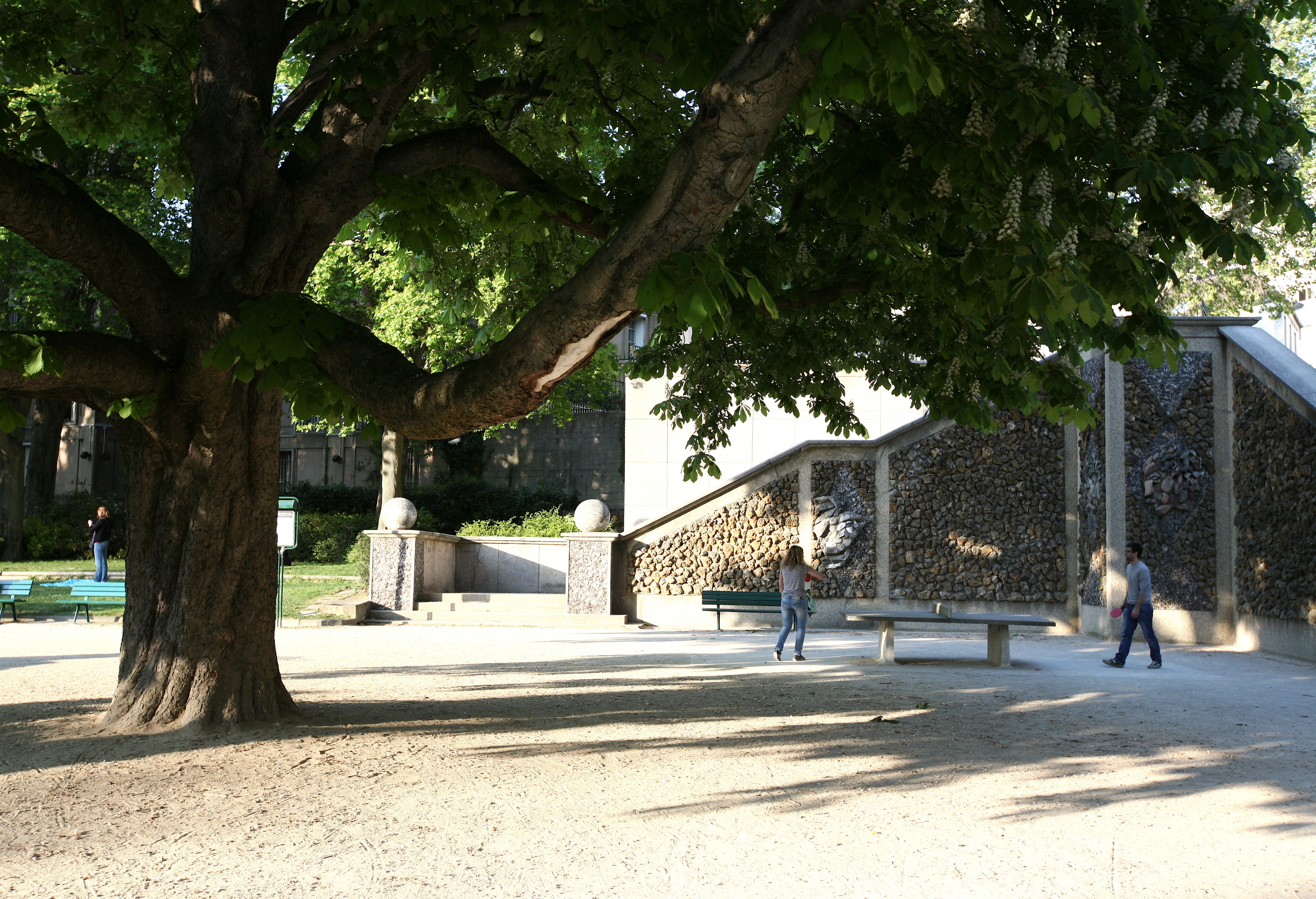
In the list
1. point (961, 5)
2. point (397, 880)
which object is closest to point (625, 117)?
point (961, 5)

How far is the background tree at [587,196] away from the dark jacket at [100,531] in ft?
41.6

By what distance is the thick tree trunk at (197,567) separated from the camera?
6.80m

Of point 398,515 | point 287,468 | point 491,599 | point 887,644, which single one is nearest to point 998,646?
point 887,644

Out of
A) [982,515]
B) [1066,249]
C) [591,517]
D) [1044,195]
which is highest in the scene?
[1044,195]

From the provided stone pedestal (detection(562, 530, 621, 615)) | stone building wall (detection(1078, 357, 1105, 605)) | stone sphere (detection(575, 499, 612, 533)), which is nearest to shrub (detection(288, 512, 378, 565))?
stone sphere (detection(575, 499, 612, 533))

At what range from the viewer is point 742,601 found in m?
16.9

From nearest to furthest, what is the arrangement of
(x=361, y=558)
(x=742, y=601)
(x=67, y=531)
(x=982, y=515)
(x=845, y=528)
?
(x=742, y=601)
(x=982, y=515)
(x=845, y=528)
(x=361, y=558)
(x=67, y=531)

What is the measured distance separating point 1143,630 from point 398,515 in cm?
1213

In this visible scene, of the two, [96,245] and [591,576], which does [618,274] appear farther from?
[591,576]

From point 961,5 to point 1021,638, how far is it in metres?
13.1

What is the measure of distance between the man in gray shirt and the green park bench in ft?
18.7

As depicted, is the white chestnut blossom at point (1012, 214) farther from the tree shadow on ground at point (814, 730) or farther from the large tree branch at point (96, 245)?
the large tree branch at point (96, 245)

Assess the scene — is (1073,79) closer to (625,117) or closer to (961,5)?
(961,5)

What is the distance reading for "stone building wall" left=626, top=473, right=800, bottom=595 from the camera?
59.4 feet
